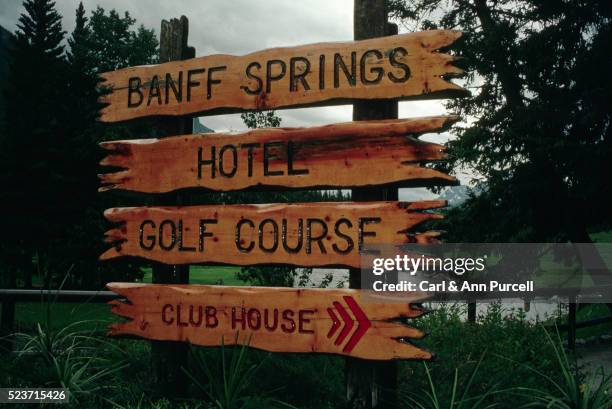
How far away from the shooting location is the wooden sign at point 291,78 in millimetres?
3684

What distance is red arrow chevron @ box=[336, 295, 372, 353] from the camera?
3.61m

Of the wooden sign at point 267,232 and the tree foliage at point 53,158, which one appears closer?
the wooden sign at point 267,232

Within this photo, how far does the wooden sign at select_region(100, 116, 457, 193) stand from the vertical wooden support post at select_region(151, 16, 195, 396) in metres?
0.21

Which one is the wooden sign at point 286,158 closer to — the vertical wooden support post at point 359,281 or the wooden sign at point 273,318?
the vertical wooden support post at point 359,281

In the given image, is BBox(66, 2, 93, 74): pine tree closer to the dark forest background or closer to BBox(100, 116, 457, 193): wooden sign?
the dark forest background

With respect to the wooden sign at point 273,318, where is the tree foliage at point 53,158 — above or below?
above

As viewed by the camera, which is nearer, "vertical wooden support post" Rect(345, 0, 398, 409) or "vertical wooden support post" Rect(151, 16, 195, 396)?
"vertical wooden support post" Rect(345, 0, 398, 409)

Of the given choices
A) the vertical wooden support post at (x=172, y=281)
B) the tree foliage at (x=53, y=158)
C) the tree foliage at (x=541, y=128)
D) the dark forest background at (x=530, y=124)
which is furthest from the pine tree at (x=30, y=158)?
the vertical wooden support post at (x=172, y=281)

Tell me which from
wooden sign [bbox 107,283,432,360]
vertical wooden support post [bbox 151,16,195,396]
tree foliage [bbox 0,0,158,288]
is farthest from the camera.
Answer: tree foliage [bbox 0,0,158,288]

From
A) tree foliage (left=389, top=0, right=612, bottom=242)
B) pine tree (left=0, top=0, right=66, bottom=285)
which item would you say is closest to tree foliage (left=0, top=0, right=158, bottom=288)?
pine tree (left=0, top=0, right=66, bottom=285)

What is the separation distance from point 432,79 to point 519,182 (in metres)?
8.89

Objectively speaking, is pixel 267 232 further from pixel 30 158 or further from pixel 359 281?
pixel 30 158

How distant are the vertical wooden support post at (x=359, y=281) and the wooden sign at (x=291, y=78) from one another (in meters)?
0.12

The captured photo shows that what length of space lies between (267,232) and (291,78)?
45.2 inches
